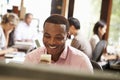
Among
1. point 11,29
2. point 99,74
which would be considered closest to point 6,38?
point 11,29

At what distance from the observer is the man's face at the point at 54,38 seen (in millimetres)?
1718

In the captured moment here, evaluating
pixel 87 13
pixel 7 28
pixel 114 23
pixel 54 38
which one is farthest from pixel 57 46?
pixel 87 13

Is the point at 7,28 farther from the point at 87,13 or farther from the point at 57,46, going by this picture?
the point at 87,13

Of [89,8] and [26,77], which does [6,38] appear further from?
[26,77]

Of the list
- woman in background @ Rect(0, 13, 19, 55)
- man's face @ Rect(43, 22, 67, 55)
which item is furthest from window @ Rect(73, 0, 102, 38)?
man's face @ Rect(43, 22, 67, 55)

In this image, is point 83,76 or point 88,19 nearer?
point 83,76

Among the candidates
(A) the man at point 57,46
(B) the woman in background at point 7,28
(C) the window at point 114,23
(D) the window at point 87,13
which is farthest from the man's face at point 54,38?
(D) the window at point 87,13

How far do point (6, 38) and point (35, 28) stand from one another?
2.26 meters

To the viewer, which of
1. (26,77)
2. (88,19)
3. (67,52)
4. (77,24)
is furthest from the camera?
(88,19)

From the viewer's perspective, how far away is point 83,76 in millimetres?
162

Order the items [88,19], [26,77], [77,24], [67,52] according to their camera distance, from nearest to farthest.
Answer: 1. [26,77]
2. [67,52]
3. [77,24]
4. [88,19]

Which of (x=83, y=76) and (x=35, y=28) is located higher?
(x=83, y=76)

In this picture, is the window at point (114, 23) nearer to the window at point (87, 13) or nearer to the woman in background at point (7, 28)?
the window at point (87, 13)

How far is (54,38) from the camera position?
68.5 inches
